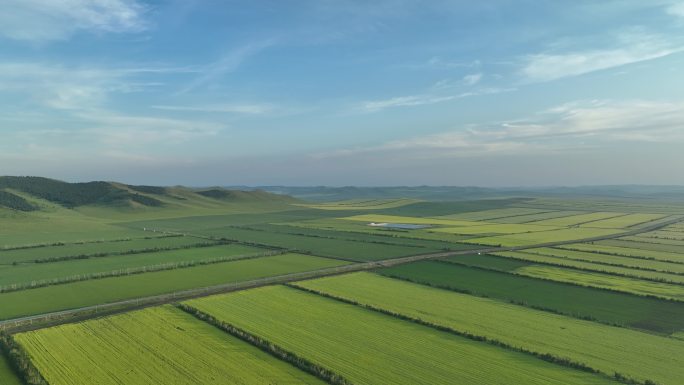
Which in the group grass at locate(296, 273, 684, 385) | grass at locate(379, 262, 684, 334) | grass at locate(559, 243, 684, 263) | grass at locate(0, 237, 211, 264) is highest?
grass at locate(559, 243, 684, 263)

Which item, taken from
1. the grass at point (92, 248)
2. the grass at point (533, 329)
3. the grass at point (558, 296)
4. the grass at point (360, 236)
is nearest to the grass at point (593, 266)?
the grass at point (558, 296)

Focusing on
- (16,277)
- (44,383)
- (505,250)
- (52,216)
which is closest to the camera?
(44,383)

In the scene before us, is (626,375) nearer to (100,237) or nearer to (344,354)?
(344,354)

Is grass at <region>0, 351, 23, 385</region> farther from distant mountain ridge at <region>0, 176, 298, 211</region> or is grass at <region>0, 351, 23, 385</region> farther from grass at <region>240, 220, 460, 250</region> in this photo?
distant mountain ridge at <region>0, 176, 298, 211</region>

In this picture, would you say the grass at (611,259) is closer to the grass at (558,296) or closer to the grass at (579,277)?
the grass at (579,277)

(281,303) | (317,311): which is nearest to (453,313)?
(317,311)

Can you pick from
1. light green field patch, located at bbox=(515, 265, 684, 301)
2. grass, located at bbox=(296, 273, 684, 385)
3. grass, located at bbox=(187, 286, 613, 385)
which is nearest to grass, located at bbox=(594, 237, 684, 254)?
light green field patch, located at bbox=(515, 265, 684, 301)
